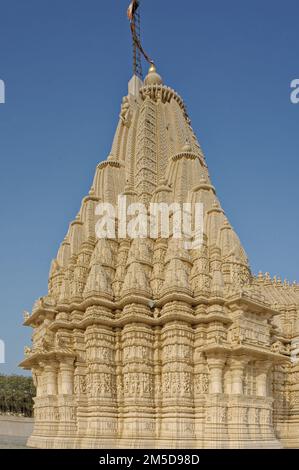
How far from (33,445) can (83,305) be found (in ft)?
25.2

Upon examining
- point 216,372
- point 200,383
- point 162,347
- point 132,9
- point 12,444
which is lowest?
point 12,444

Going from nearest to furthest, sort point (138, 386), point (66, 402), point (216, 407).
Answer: point (216, 407), point (138, 386), point (66, 402)

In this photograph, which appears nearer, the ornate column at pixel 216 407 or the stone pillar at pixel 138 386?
the ornate column at pixel 216 407

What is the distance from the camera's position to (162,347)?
21.3m

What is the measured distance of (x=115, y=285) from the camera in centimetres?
2341

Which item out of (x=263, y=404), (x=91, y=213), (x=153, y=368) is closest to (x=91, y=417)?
(x=153, y=368)

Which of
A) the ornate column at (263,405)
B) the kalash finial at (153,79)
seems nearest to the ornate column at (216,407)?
the ornate column at (263,405)

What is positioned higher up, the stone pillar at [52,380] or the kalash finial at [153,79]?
the kalash finial at [153,79]

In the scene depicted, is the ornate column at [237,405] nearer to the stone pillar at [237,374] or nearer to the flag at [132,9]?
the stone pillar at [237,374]

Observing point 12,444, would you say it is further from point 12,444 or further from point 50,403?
point 50,403

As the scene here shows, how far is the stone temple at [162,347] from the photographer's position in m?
20.0

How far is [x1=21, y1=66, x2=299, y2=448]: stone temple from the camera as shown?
787 inches

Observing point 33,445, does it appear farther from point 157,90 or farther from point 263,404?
point 157,90

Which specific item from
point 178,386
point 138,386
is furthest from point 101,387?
point 178,386
